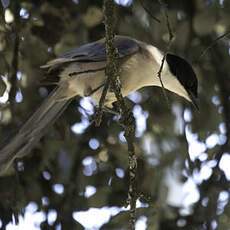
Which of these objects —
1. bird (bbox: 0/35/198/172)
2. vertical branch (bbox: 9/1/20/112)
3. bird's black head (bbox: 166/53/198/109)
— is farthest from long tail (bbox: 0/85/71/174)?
bird's black head (bbox: 166/53/198/109)

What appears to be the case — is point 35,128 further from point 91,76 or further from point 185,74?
point 185,74

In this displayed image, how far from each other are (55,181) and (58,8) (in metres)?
0.77

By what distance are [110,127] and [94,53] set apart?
→ 579 millimetres

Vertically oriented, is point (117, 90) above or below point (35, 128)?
above

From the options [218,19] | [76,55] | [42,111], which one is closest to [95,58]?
[76,55]

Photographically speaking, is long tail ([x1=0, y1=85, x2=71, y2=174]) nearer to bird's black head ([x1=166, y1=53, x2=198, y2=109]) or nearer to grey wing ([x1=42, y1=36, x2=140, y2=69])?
grey wing ([x1=42, y1=36, x2=140, y2=69])

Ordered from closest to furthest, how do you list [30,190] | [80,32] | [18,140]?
[18,140] → [30,190] → [80,32]

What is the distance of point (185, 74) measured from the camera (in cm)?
308

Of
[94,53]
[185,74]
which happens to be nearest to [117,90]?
[94,53]

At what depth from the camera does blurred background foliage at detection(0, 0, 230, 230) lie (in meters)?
3.10

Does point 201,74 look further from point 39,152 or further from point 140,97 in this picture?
point 39,152

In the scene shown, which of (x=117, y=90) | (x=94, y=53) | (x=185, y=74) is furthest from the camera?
(x=185, y=74)

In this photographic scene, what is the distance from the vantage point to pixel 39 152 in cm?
330

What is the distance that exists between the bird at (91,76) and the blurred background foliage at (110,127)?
11cm
